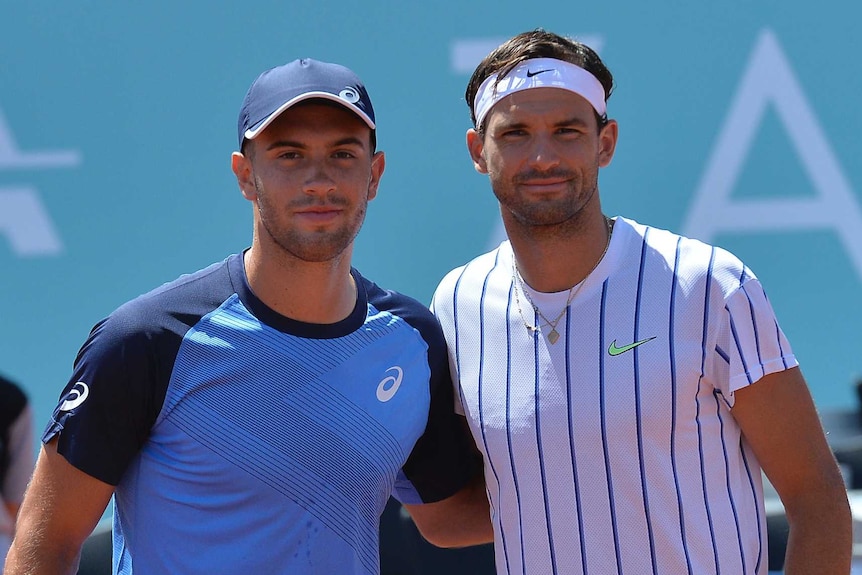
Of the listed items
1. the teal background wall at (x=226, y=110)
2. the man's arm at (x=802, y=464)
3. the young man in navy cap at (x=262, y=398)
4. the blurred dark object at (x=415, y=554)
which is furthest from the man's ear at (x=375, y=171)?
the teal background wall at (x=226, y=110)

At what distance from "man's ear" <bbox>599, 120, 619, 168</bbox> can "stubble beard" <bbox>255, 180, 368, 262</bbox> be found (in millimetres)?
497

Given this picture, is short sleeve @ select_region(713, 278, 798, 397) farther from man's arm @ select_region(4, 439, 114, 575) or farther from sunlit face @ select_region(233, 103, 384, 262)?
man's arm @ select_region(4, 439, 114, 575)

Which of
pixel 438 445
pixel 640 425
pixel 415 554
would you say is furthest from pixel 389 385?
pixel 415 554

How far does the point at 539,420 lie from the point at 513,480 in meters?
0.12

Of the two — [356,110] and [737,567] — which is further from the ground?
[356,110]

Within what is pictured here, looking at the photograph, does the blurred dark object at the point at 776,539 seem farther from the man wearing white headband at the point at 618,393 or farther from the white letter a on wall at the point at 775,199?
the white letter a on wall at the point at 775,199

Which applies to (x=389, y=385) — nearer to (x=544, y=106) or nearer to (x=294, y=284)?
(x=294, y=284)


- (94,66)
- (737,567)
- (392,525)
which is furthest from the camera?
(94,66)

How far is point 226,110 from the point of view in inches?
146

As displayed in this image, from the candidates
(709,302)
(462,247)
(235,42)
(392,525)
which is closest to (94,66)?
(235,42)

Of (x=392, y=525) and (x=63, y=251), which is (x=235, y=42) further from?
(x=392, y=525)

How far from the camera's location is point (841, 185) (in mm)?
3762

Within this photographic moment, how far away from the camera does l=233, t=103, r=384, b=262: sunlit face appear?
1.92 meters

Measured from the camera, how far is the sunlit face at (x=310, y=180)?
192cm
